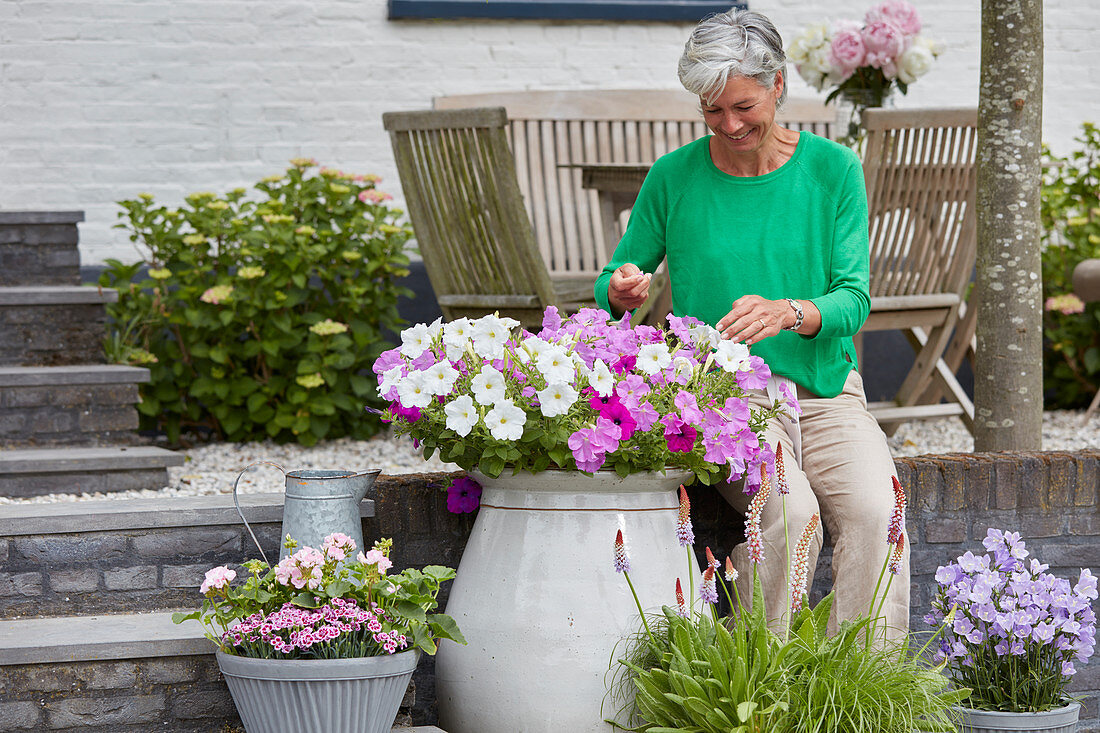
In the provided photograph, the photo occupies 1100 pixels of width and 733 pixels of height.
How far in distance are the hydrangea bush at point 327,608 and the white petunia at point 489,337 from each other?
1.14ft

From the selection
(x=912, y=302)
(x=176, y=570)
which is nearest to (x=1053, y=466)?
(x=912, y=302)

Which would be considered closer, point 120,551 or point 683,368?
point 683,368

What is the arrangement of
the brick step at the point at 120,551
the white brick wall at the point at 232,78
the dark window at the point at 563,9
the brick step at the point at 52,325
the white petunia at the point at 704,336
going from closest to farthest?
the white petunia at the point at 704,336 < the brick step at the point at 120,551 < the brick step at the point at 52,325 < the white brick wall at the point at 232,78 < the dark window at the point at 563,9

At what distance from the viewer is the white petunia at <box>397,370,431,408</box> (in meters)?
2.01

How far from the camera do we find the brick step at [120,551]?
235cm

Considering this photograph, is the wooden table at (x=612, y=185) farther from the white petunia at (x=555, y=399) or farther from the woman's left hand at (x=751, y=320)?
the white petunia at (x=555, y=399)

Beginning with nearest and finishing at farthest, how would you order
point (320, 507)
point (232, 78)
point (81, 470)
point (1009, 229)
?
point (320, 507), point (1009, 229), point (81, 470), point (232, 78)

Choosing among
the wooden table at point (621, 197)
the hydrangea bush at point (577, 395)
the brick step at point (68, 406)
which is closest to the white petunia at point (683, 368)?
the hydrangea bush at point (577, 395)

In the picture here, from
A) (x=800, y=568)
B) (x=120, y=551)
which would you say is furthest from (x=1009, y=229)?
(x=120, y=551)

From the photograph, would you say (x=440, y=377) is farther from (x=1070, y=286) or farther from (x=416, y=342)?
(x=1070, y=286)

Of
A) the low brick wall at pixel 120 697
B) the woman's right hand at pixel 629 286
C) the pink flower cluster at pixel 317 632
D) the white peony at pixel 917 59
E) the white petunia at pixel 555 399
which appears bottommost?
the low brick wall at pixel 120 697

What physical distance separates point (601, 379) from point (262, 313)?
7.31ft

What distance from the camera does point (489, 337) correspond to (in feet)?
6.72

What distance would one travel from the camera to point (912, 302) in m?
3.69
